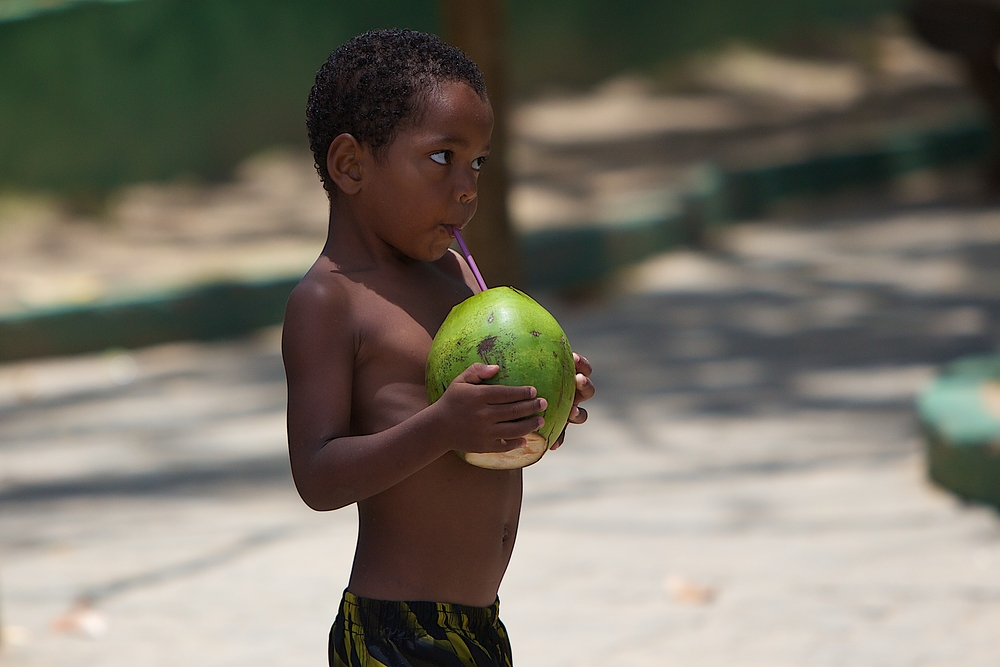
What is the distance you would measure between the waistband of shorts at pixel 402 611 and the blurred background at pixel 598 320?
165cm

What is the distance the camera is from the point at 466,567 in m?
2.11

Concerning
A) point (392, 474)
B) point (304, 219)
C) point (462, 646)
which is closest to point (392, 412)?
point (392, 474)

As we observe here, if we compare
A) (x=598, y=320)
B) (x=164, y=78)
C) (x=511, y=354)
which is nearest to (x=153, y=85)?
(x=164, y=78)

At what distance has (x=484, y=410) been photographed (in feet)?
5.88

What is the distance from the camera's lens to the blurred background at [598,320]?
4.14 m

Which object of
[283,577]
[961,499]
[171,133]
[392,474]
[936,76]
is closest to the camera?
[392,474]

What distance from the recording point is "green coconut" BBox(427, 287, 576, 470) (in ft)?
6.10

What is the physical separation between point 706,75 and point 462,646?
16.2 meters

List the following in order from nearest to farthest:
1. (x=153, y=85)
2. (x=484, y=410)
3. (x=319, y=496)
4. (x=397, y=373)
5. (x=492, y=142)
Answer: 1. (x=484, y=410)
2. (x=319, y=496)
3. (x=397, y=373)
4. (x=492, y=142)
5. (x=153, y=85)

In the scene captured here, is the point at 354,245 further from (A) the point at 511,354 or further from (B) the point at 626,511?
(B) the point at 626,511

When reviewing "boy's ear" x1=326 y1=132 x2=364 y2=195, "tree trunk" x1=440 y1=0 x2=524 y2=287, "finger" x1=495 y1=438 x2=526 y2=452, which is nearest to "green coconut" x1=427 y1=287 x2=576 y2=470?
"finger" x1=495 y1=438 x2=526 y2=452

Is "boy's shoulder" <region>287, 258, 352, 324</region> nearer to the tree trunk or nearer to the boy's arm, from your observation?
the boy's arm

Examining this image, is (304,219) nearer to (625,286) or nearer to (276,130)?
(276,130)

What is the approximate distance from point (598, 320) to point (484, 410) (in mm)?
6727
